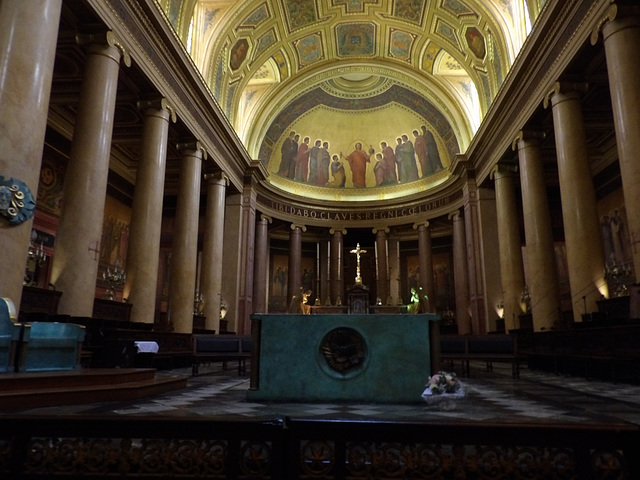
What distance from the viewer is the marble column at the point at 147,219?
1083cm

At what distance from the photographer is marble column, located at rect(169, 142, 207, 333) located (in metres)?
13.5

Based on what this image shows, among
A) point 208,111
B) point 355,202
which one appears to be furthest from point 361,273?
point 208,111

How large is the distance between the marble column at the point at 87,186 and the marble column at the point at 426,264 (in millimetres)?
17432

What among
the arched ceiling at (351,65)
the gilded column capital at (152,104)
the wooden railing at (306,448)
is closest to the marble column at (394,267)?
the arched ceiling at (351,65)

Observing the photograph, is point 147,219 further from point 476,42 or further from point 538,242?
point 476,42

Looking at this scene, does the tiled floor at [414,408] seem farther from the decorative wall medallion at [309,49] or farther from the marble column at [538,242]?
the decorative wall medallion at [309,49]

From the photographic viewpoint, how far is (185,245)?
13922 millimetres

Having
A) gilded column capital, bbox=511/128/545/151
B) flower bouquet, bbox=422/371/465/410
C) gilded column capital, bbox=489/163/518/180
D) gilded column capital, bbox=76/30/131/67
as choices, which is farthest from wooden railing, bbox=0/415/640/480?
gilded column capital, bbox=489/163/518/180

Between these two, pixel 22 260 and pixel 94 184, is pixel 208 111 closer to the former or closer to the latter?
pixel 94 184

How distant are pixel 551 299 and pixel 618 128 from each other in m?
Answer: 5.24

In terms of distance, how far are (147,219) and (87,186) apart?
262 cm

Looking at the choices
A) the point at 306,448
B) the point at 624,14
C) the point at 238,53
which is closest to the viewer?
the point at 306,448

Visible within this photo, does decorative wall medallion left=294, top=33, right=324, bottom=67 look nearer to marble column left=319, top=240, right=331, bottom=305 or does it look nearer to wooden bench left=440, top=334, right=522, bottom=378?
marble column left=319, top=240, right=331, bottom=305

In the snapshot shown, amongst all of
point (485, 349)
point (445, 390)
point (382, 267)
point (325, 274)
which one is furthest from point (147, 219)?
point (325, 274)
